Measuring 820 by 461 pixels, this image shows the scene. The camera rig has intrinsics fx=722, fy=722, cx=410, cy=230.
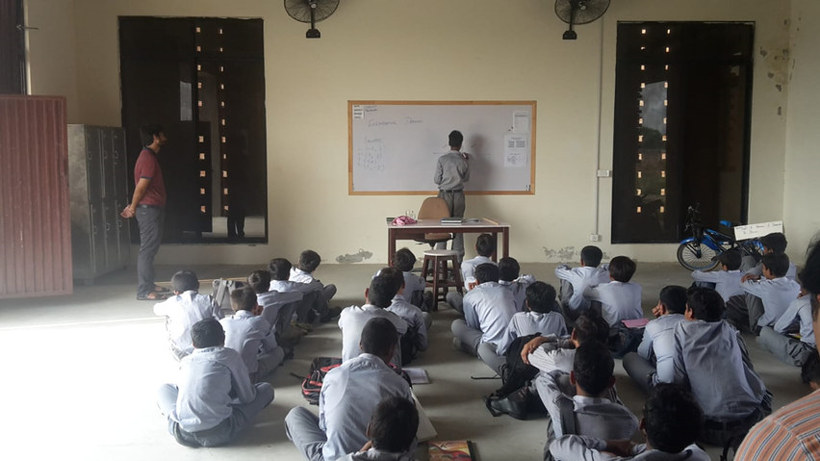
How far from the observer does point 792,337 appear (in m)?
4.68

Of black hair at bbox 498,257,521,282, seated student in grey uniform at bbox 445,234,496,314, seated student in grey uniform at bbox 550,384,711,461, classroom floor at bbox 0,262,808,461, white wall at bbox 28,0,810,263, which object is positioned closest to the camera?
seated student in grey uniform at bbox 550,384,711,461

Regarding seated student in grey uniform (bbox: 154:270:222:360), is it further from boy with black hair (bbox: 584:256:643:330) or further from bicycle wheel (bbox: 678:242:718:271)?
bicycle wheel (bbox: 678:242:718:271)

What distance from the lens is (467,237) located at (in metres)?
8.61

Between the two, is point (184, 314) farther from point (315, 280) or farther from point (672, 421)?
point (672, 421)

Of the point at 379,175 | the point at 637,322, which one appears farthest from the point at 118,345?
the point at 379,175

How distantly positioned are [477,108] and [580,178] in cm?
149

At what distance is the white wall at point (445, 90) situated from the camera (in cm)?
830

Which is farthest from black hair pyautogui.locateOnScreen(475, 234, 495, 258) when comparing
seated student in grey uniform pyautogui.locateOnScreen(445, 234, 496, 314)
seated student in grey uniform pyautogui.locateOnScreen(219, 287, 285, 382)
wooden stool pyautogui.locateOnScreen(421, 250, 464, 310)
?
seated student in grey uniform pyautogui.locateOnScreen(219, 287, 285, 382)

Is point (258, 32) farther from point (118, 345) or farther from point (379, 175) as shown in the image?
point (118, 345)

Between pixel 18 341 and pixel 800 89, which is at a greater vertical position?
pixel 800 89

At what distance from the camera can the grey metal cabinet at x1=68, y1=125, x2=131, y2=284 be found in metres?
7.30

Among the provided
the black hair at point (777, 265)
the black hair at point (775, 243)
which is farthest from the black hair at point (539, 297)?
the black hair at point (775, 243)

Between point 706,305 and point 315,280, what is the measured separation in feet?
9.98

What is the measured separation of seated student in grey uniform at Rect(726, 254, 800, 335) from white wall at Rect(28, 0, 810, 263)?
3373 mm
